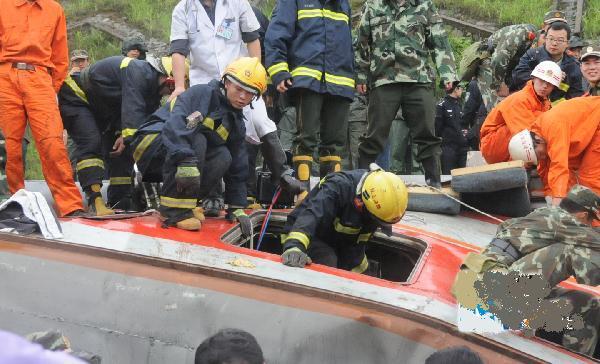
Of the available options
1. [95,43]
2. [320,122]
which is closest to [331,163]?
[320,122]

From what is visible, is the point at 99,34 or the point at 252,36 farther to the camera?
the point at 99,34

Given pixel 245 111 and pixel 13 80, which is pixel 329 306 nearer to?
pixel 245 111

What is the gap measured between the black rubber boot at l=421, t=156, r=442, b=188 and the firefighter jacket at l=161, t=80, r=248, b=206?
5.30ft

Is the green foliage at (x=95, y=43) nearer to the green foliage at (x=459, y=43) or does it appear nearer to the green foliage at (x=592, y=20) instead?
the green foliage at (x=459, y=43)

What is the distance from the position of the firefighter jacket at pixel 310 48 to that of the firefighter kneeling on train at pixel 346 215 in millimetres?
1218

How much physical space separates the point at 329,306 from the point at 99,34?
34.3ft

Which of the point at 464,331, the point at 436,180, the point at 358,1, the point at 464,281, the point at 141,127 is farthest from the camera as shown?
the point at 358,1

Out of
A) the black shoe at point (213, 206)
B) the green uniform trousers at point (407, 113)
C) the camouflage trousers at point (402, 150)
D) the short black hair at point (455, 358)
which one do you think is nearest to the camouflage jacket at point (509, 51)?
the camouflage trousers at point (402, 150)

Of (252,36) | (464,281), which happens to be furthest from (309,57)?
(464,281)

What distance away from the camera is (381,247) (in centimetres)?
539

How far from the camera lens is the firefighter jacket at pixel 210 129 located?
191 inches

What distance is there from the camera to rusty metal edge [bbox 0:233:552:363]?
3.64 meters

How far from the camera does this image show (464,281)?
404cm

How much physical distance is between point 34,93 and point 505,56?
15.9 feet
